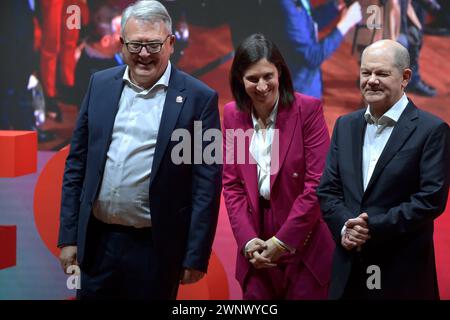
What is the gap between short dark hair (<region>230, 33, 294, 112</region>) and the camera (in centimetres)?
319

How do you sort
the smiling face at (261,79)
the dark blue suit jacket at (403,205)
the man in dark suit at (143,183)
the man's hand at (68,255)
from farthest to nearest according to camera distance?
the smiling face at (261,79)
the man's hand at (68,255)
the man in dark suit at (143,183)
the dark blue suit jacket at (403,205)

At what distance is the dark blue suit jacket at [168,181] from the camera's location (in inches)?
113

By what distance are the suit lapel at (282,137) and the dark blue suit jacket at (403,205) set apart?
0.38 meters

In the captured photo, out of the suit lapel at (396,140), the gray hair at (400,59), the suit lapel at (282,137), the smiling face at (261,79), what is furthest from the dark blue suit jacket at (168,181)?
the gray hair at (400,59)

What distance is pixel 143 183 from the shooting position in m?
2.88

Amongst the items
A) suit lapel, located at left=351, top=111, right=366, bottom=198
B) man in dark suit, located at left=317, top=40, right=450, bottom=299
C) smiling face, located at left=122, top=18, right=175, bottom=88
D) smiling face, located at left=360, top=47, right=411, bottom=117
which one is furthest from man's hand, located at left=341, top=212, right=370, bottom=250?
smiling face, located at left=122, top=18, right=175, bottom=88

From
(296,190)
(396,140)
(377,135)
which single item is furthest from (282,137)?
(396,140)

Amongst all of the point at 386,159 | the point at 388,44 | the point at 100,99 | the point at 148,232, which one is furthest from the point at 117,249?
the point at 388,44

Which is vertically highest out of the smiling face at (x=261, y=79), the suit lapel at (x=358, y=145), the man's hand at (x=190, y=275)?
the smiling face at (x=261, y=79)

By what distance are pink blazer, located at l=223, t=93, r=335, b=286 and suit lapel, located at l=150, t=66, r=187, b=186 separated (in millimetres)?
459

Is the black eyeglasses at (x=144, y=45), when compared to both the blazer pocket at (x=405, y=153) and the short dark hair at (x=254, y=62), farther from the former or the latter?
the blazer pocket at (x=405, y=153)

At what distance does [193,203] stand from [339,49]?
1893 millimetres

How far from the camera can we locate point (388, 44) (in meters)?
2.90

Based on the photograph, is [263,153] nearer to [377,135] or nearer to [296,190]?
[296,190]
